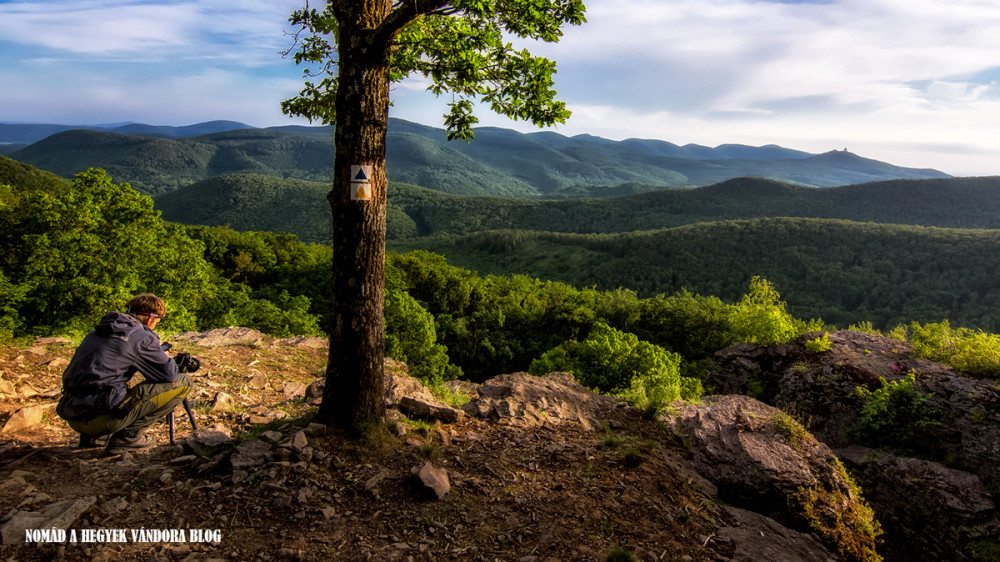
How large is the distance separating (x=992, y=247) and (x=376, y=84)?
107 meters

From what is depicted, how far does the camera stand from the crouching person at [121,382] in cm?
436

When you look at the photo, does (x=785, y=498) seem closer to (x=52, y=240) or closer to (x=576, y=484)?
(x=576, y=484)

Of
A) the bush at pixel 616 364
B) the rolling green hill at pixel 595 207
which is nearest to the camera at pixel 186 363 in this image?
the bush at pixel 616 364

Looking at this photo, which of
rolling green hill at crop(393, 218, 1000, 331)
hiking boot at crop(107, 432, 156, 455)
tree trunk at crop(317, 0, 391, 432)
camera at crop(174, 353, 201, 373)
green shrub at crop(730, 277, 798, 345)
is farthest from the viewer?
rolling green hill at crop(393, 218, 1000, 331)

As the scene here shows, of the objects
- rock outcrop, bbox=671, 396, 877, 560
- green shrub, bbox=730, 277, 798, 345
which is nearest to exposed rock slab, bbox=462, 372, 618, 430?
rock outcrop, bbox=671, 396, 877, 560

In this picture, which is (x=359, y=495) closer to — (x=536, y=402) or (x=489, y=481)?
(x=489, y=481)

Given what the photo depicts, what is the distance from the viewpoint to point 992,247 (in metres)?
72.8

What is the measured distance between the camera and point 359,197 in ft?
14.8

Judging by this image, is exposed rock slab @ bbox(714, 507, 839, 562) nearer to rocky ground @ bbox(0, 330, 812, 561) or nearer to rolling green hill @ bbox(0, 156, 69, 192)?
rocky ground @ bbox(0, 330, 812, 561)

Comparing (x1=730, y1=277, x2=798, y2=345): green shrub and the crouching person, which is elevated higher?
the crouching person

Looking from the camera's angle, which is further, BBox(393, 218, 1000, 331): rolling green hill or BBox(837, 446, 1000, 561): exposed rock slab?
BBox(393, 218, 1000, 331): rolling green hill

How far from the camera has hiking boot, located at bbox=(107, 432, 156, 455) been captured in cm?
465

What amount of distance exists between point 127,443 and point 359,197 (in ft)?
12.0

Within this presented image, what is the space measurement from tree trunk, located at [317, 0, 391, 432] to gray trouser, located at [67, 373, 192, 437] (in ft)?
5.93
